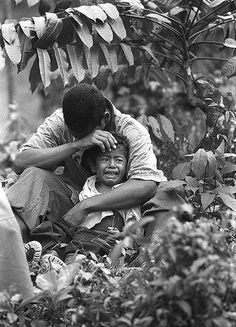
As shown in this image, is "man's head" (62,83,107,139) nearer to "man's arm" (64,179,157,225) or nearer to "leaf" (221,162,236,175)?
"man's arm" (64,179,157,225)

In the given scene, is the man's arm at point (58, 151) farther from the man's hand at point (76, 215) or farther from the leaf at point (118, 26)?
the leaf at point (118, 26)

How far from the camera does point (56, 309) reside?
11.0 ft

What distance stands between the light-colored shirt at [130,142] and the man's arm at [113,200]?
0.06 meters

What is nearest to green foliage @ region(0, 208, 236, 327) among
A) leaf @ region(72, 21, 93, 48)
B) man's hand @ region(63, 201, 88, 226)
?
man's hand @ region(63, 201, 88, 226)

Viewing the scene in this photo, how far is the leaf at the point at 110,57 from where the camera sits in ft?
18.1

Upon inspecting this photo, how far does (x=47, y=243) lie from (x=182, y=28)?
1.97m

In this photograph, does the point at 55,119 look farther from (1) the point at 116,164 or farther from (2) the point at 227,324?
Result: (2) the point at 227,324

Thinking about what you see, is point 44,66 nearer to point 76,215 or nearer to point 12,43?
point 12,43

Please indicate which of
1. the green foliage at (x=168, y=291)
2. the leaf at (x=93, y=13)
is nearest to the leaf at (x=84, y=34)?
the leaf at (x=93, y=13)

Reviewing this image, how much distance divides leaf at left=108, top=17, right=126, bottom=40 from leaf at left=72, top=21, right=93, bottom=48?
0.61 feet

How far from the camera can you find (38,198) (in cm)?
465

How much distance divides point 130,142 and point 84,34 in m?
0.85

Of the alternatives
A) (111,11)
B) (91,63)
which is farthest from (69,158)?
(111,11)

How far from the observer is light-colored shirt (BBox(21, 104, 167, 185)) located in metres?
4.71
